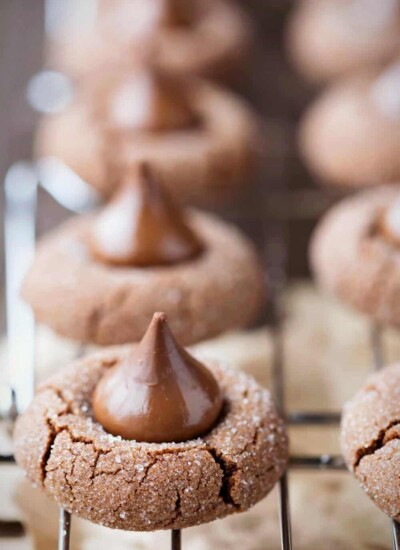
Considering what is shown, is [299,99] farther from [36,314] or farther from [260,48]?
[36,314]

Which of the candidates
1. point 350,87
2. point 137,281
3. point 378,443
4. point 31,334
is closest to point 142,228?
point 137,281

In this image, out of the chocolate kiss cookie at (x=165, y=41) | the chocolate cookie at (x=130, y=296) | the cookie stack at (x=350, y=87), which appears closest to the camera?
the chocolate cookie at (x=130, y=296)

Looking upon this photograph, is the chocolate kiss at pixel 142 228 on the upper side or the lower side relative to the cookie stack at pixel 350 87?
lower

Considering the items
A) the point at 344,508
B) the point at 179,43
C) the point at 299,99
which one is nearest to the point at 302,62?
the point at 299,99

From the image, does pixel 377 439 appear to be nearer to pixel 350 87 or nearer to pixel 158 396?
pixel 158 396

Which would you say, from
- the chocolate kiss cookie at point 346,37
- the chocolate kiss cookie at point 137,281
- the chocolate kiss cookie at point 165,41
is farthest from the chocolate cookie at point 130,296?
the chocolate kiss cookie at point 346,37

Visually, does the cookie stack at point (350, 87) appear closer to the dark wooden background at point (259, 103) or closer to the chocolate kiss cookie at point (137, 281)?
the dark wooden background at point (259, 103)

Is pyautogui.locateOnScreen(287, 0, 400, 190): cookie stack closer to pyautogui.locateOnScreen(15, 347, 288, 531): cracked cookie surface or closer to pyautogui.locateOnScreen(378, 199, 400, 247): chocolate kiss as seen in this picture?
pyautogui.locateOnScreen(378, 199, 400, 247): chocolate kiss
